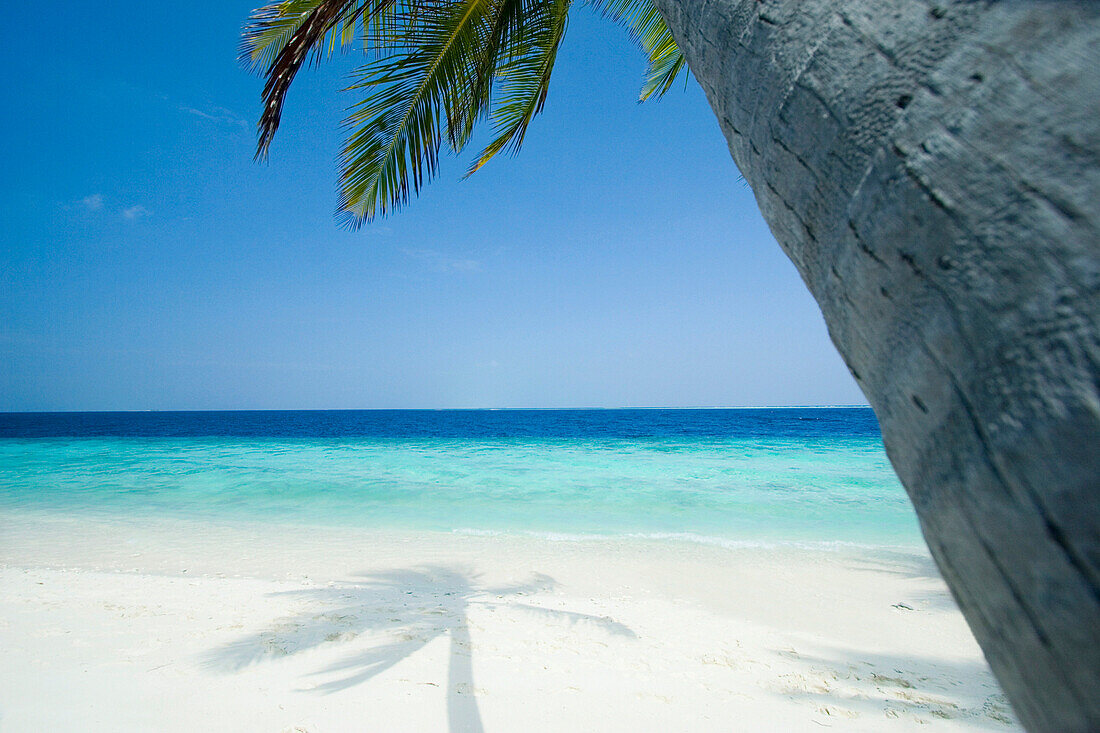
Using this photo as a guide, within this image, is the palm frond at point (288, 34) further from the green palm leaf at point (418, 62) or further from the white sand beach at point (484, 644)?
the white sand beach at point (484, 644)

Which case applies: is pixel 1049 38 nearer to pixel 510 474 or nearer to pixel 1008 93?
pixel 1008 93

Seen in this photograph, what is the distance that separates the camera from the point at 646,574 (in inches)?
233

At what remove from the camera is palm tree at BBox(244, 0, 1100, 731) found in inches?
13.4

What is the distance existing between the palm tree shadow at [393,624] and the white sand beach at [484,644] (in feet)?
0.07

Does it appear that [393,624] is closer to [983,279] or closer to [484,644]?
[484,644]

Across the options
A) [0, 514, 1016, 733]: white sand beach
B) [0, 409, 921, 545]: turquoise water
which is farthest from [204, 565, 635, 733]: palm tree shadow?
[0, 409, 921, 545]: turquoise water

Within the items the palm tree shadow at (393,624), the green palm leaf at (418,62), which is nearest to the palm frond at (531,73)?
the green palm leaf at (418,62)

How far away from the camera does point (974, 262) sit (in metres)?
0.42

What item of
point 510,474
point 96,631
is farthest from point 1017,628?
point 510,474

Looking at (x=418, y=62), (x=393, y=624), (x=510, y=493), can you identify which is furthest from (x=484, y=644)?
(x=510, y=493)

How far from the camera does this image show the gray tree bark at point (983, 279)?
0.34 m

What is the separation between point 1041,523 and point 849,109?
45 cm

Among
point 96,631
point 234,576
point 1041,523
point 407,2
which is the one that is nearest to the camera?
point 1041,523

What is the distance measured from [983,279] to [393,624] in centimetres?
473
